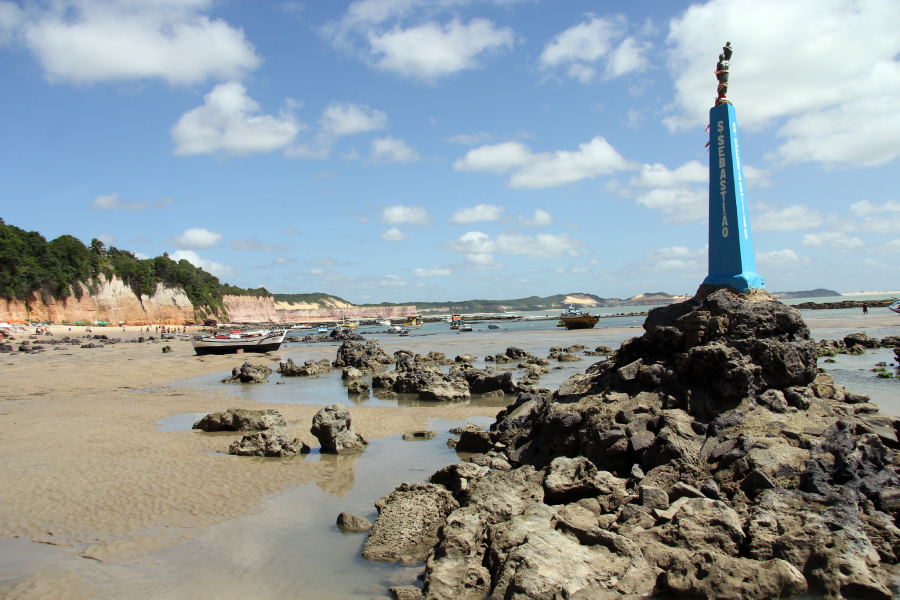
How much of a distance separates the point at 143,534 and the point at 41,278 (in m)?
84.0

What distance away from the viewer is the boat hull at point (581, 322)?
66938 millimetres

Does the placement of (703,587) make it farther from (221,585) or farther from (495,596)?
(221,585)

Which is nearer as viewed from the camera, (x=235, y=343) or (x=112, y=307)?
(x=235, y=343)

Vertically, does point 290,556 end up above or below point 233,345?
below

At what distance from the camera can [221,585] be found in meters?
5.25

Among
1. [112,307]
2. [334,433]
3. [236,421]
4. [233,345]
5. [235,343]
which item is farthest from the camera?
[112,307]

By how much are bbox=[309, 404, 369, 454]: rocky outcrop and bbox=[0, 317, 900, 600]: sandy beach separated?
60 cm

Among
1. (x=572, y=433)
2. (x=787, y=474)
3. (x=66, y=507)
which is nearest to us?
(x=787, y=474)

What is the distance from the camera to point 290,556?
5922mm

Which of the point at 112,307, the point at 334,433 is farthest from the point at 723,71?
the point at 112,307

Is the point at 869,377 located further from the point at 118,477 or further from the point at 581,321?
the point at 581,321

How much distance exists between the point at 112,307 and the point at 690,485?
96923 mm

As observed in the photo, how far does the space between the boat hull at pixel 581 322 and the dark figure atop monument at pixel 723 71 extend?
5963 centimetres

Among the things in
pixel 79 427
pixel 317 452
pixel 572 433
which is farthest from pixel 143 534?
pixel 79 427
